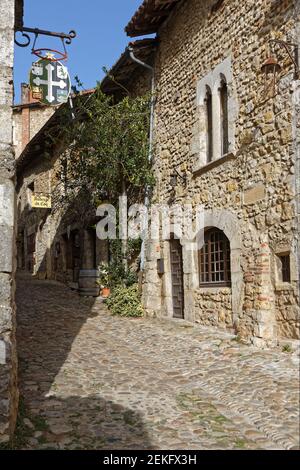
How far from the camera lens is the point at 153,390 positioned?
5.22 meters

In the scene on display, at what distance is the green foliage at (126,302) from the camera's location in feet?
31.6

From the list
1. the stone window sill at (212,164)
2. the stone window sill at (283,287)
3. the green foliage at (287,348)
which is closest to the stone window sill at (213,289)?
the stone window sill at (283,287)

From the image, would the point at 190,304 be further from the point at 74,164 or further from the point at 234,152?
the point at 74,164

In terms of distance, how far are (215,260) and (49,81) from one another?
3963 millimetres

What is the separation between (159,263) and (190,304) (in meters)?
1.31

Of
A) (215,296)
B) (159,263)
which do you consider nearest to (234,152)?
(215,296)

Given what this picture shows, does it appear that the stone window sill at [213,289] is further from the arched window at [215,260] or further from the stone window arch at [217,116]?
the stone window arch at [217,116]

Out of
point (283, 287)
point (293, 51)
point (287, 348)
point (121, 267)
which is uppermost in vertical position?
point (293, 51)

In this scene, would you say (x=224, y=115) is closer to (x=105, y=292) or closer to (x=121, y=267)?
(x=121, y=267)

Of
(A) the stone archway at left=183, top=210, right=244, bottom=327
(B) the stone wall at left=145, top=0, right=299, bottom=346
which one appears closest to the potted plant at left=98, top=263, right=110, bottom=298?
(B) the stone wall at left=145, top=0, right=299, bottom=346

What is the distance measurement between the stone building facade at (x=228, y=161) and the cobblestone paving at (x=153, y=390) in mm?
681

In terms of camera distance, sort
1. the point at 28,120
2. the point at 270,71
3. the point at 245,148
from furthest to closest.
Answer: the point at 28,120, the point at 245,148, the point at 270,71

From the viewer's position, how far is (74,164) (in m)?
12.0

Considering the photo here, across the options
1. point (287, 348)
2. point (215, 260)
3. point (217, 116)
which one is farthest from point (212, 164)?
point (287, 348)
